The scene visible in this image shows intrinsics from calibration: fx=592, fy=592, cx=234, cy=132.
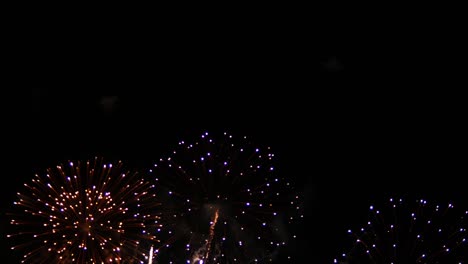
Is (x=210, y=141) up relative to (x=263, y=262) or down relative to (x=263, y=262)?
up

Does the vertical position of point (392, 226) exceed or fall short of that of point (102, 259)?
it exceeds it

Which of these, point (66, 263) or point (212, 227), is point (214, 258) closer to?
point (212, 227)

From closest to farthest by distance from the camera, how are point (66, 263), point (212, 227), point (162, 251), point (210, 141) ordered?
point (66, 263)
point (210, 141)
point (212, 227)
point (162, 251)

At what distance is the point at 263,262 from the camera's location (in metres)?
26.7

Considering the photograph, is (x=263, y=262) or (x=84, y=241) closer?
(x=84, y=241)

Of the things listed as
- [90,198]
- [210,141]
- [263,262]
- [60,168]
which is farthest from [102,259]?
[263,262]

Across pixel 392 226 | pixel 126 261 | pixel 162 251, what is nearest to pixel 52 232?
pixel 126 261

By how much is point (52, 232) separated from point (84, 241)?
1160mm

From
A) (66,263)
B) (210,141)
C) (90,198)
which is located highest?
(210,141)

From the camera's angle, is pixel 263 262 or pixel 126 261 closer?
pixel 126 261

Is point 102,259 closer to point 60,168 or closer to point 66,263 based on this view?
point 66,263

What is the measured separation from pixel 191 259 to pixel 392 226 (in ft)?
28.0

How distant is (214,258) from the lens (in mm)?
24375

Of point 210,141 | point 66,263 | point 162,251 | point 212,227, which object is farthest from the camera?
point 162,251
